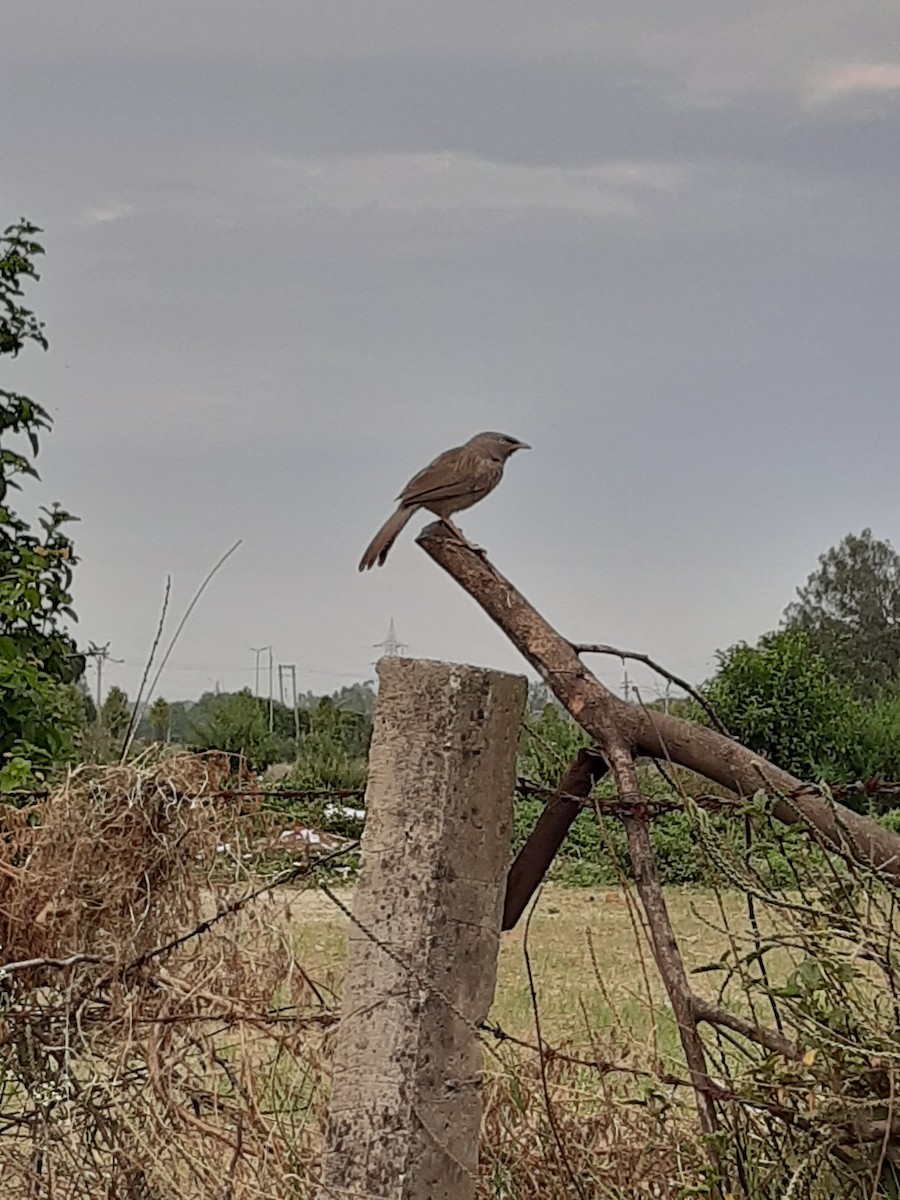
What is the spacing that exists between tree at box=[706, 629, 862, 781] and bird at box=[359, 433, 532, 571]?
862 centimetres

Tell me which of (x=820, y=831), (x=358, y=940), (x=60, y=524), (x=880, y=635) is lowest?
(x=358, y=940)

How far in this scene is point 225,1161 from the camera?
2.28m

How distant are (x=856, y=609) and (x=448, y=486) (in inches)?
723

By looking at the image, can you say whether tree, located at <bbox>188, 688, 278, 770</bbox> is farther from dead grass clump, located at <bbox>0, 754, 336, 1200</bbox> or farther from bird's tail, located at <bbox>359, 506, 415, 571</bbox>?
bird's tail, located at <bbox>359, 506, 415, 571</bbox>

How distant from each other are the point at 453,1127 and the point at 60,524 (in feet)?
7.70

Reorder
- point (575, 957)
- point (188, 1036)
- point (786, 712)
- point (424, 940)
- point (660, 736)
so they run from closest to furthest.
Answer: point (424, 940)
point (660, 736)
point (188, 1036)
point (575, 957)
point (786, 712)

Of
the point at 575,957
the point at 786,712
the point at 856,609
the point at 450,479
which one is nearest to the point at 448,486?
the point at 450,479

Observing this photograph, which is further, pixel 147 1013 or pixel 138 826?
pixel 138 826

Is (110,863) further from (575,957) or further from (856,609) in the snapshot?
(856,609)

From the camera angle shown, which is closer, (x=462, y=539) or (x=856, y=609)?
(x=462, y=539)

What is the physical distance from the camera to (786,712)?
10898mm

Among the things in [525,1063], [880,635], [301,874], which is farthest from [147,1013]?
[880,635]

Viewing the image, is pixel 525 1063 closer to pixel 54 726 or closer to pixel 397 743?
pixel 397 743

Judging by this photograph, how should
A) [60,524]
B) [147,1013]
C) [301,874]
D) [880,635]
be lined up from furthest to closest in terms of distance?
1. [880,635]
2. [60,524]
3. [147,1013]
4. [301,874]
